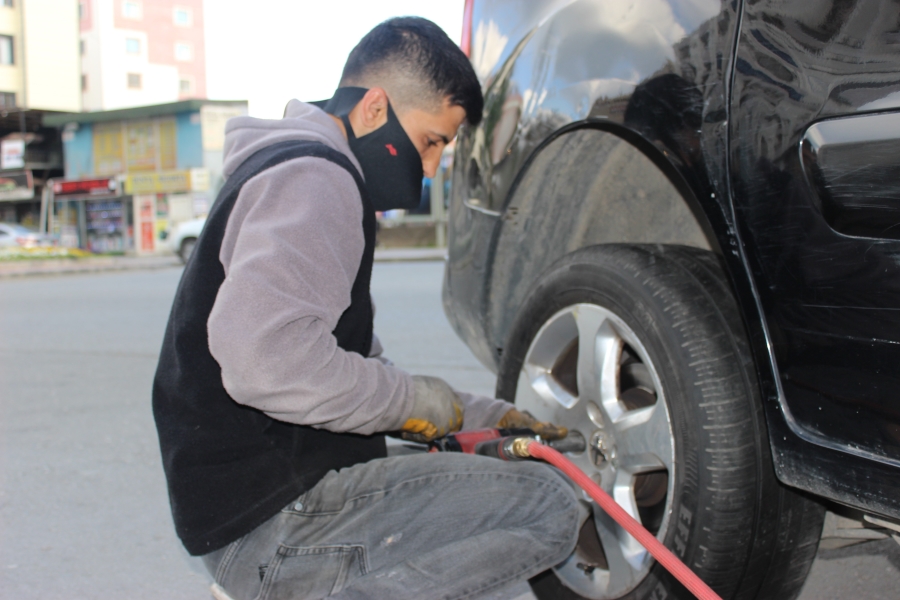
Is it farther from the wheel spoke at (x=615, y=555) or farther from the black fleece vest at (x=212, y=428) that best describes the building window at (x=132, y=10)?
the wheel spoke at (x=615, y=555)

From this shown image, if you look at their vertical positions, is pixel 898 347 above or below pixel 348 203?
below

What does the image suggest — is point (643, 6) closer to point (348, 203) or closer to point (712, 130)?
point (712, 130)

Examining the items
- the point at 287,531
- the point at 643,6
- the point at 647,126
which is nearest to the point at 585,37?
the point at 643,6

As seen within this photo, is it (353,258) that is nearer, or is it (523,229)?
(353,258)

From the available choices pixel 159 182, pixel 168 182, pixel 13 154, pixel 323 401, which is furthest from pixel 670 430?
pixel 13 154

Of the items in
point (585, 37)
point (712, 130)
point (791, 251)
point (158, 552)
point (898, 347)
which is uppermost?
point (585, 37)

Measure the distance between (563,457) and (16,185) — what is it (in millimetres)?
38100

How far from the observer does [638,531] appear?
1.50 meters

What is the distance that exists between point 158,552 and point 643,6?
2123 mm

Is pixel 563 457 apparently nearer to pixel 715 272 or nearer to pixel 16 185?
pixel 715 272

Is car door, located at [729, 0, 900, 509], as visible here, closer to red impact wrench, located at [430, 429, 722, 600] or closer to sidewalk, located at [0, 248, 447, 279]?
red impact wrench, located at [430, 429, 722, 600]

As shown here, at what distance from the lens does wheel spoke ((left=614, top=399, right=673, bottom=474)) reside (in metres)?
1.55

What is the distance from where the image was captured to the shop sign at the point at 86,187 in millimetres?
31344

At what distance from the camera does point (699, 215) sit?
5.30 feet
